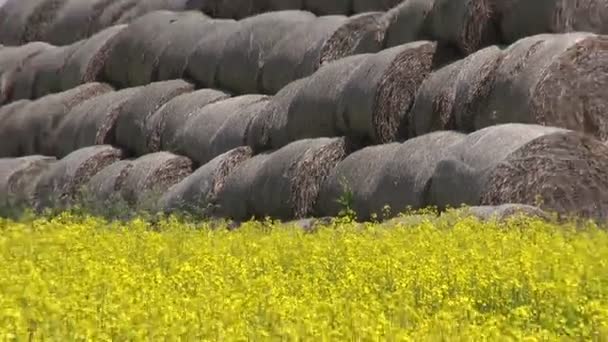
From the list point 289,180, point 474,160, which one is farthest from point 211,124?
point 474,160

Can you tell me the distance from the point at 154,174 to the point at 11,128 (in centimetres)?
524

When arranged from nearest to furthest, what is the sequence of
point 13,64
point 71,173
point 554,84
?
point 554,84, point 71,173, point 13,64

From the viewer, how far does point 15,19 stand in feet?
81.3

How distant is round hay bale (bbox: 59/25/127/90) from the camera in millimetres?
20953

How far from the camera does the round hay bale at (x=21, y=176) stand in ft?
61.8

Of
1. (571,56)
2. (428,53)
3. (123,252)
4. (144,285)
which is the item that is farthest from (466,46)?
(144,285)

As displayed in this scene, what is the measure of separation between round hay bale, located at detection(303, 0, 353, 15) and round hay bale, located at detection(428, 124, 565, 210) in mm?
5302

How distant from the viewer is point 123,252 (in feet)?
34.7

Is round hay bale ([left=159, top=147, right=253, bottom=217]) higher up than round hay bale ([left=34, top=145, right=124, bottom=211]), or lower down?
higher up

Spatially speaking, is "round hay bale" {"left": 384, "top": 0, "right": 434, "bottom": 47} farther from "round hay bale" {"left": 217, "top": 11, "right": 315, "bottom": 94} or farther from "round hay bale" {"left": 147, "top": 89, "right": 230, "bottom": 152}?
"round hay bale" {"left": 147, "top": 89, "right": 230, "bottom": 152}

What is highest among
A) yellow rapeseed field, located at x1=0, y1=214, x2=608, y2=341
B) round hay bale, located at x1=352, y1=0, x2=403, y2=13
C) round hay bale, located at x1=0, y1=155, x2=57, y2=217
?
yellow rapeseed field, located at x1=0, y1=214, x2=608, y2=341

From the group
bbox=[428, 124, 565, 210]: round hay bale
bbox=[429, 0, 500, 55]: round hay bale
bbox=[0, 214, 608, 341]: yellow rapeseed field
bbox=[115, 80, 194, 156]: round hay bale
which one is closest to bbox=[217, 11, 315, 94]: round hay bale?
bbox=[115, 80, 194, 156]: round hay bale

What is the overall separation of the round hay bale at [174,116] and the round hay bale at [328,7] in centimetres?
160

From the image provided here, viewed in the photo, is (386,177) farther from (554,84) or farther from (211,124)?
(211,124)
